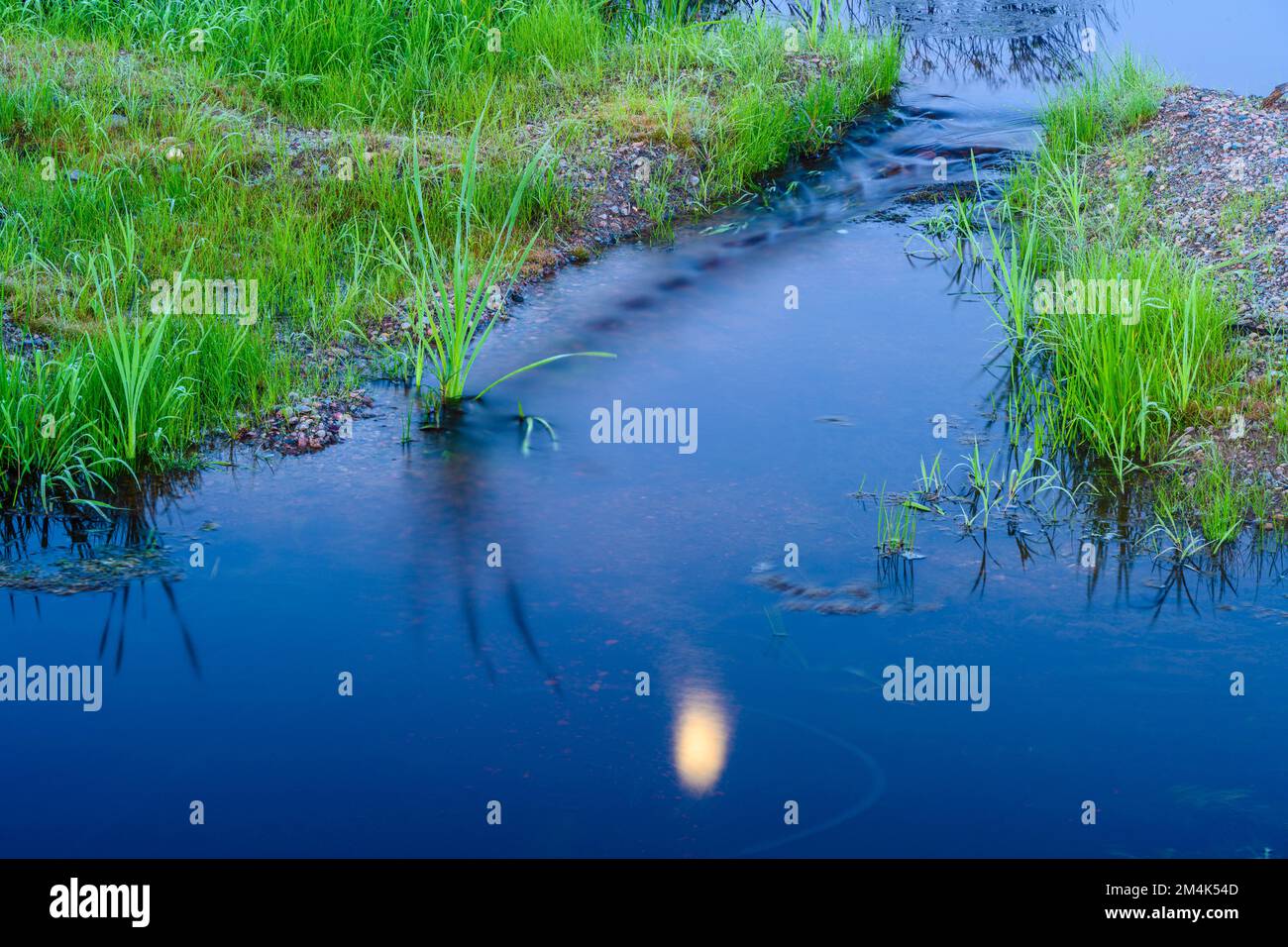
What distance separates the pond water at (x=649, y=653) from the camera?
411 centimetres

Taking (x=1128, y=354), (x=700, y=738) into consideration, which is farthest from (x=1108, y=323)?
(x=700, y=738)

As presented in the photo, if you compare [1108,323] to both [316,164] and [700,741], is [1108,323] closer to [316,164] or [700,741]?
[700,741]

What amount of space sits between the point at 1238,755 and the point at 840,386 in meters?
2.81

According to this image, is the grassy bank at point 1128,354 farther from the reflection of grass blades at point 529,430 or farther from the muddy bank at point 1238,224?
the reflection of grass blades at point 529,430

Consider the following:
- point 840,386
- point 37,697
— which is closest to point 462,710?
point 37,697

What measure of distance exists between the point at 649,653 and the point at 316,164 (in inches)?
183

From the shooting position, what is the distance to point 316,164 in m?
8.30

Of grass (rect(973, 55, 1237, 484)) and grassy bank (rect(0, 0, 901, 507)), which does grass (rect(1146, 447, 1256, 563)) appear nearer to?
grass (rect(973, 55, 1237, 484))

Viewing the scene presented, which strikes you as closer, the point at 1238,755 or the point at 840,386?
the point at 1238,755

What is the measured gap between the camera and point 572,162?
8.88 m

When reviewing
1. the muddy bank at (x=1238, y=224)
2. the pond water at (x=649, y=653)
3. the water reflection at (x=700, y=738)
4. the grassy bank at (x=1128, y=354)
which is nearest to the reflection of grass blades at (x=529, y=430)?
the pond water at (x=649, y=653)

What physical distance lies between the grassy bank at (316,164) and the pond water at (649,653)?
0.55 m
